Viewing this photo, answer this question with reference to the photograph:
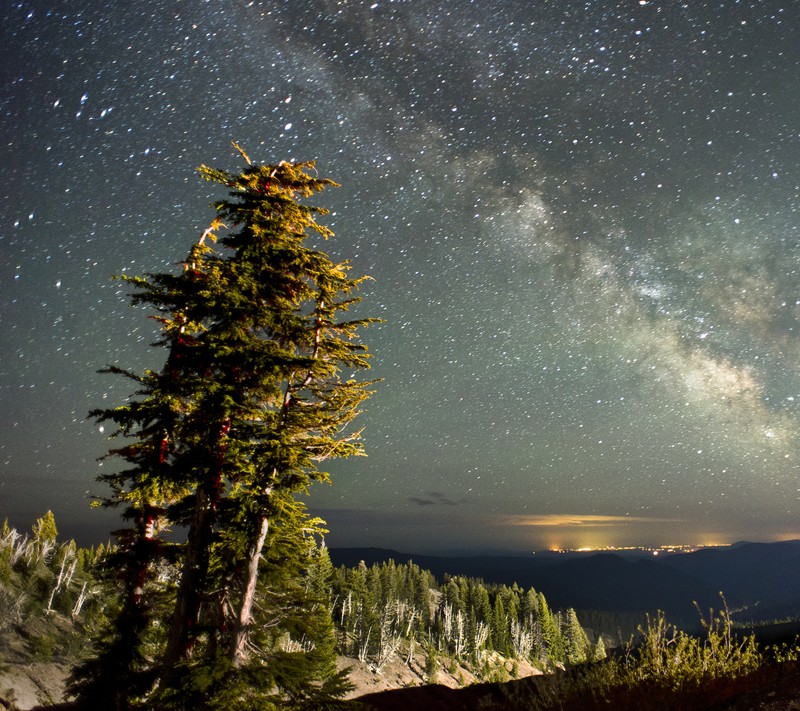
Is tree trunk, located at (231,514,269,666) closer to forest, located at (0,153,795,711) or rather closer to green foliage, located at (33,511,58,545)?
forest, located at (0,153,795,711)

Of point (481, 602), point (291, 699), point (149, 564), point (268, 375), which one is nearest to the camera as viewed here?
point (291, 699)

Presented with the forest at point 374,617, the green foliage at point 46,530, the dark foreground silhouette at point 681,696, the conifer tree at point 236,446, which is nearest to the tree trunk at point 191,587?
the conifer tree at point 236,446

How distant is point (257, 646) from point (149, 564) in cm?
460

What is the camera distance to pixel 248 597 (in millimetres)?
7977

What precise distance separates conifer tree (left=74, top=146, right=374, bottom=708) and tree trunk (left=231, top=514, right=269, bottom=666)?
21 millimetres

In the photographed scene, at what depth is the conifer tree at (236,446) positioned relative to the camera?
321 inches

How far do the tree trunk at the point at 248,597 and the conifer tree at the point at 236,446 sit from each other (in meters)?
0.02

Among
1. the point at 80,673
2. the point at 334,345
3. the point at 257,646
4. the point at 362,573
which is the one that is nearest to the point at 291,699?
the point at 257,646

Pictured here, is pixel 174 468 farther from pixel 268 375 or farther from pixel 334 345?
pixel 334 345

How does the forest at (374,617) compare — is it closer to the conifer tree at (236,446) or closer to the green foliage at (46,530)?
the green foliage at (46,530)

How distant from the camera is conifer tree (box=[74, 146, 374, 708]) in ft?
26.8

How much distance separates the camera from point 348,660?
7912cm

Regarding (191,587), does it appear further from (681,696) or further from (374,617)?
(374,617)

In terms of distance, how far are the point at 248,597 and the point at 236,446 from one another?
2488 mm
